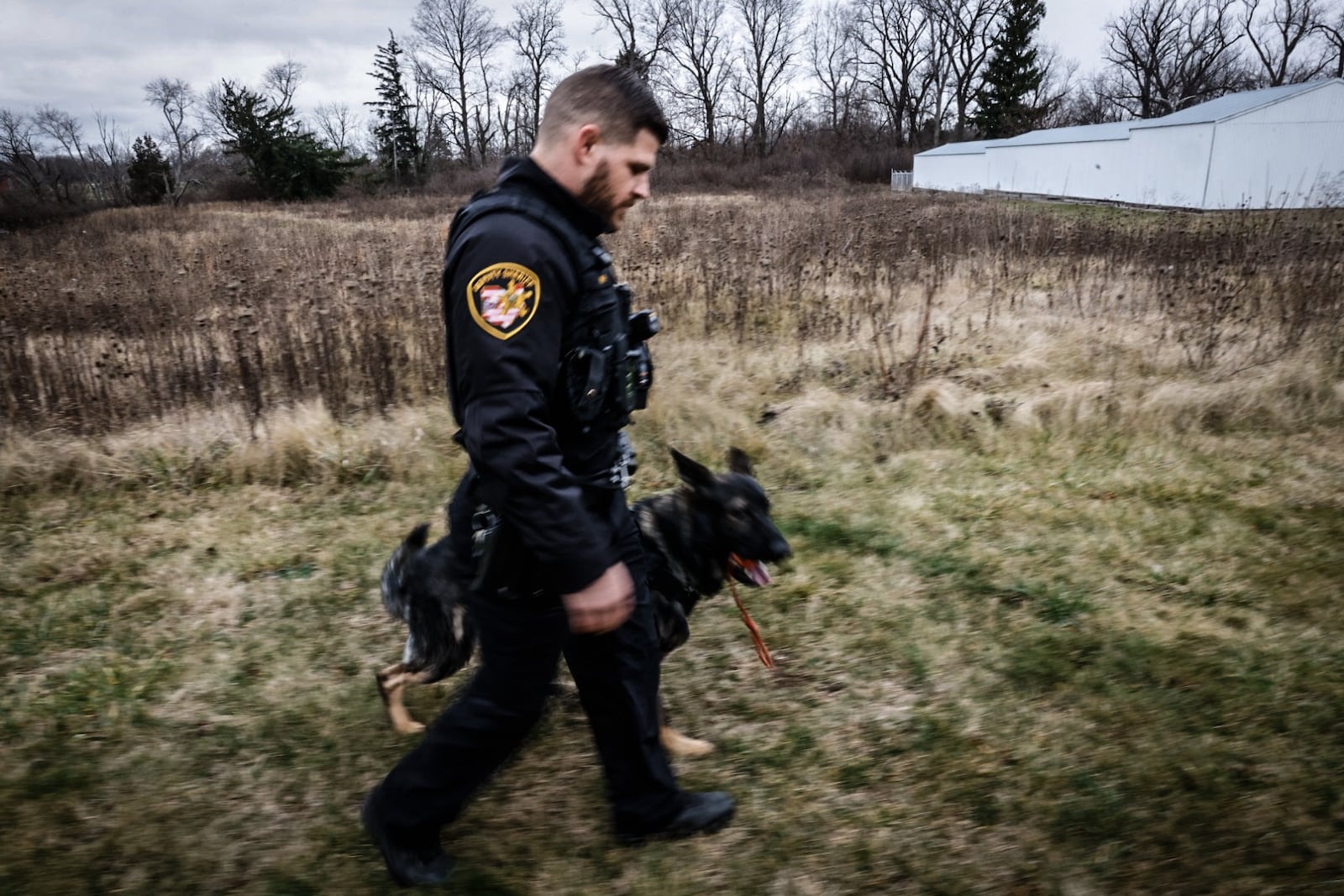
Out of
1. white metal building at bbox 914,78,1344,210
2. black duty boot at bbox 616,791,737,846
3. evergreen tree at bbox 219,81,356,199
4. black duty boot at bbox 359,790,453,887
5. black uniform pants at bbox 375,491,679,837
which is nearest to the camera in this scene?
black uniform pants at bbox 375,491,679,837

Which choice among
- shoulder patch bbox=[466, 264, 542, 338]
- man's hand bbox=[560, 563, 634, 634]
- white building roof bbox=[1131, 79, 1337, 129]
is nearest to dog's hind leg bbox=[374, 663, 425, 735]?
man's hand bbox=[560, 563, 634, 634]

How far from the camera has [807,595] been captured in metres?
3.70

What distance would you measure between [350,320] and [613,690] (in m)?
6.30

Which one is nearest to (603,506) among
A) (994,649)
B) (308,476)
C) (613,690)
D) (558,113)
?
(613,690)

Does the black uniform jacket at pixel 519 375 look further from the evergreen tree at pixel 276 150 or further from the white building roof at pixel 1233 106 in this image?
the evergreen tree at pixel 276 150

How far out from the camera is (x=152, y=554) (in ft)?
13.8

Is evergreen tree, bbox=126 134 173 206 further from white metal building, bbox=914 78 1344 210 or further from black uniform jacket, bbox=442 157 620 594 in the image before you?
black uniform jacket, bbox=442 157 620 594

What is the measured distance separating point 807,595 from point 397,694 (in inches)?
73.9

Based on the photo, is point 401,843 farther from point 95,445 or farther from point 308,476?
point 95,445

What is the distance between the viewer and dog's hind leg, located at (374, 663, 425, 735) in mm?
2756

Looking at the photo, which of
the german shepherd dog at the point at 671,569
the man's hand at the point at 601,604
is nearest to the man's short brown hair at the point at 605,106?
the man's hand at the point at 601,604

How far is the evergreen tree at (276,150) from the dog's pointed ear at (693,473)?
37.7m

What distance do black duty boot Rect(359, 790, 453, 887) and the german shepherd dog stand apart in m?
0.64

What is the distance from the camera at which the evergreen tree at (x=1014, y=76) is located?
1933 inches
